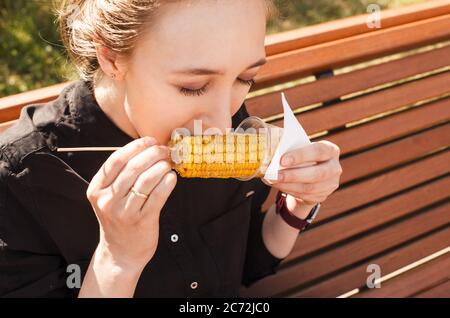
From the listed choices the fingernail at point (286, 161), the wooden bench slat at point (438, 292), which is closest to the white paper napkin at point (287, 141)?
the fingernail at point (286, 161)

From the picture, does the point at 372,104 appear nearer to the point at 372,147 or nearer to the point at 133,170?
the point at 372,147

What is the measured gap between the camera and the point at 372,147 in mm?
3100

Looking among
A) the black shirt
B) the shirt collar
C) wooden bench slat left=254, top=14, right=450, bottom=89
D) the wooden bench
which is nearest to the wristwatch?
the black shirt

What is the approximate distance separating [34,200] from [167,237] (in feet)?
1.53

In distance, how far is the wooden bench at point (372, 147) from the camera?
284cm

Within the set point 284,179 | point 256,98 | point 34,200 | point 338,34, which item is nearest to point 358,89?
point 338,34

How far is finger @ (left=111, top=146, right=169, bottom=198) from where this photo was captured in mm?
1691

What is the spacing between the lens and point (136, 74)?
1862mm

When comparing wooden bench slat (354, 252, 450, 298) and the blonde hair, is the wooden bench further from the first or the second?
the blonde hair

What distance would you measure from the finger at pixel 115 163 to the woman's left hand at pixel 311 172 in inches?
18.0

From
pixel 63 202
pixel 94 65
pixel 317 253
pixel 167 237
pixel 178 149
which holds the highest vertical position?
pixel 94 65

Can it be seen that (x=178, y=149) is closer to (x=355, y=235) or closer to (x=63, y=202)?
(x=63, y=202)

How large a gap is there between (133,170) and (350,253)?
1574 mm

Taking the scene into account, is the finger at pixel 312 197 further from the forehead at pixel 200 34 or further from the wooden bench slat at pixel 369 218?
the wooden bench slat at pixel 369 218
